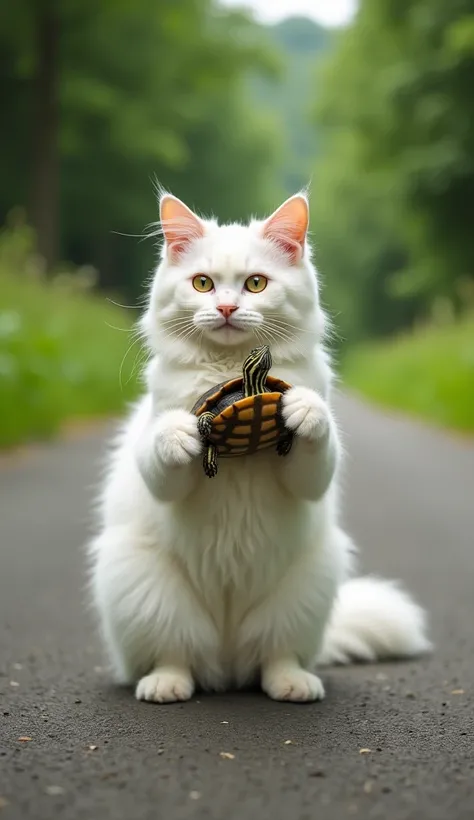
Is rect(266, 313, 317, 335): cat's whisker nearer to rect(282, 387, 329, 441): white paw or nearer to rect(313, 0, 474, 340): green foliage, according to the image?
rect(282, 387, 329, 441): white paw

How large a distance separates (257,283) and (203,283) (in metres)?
0.16

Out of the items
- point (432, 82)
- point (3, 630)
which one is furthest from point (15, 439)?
point (432, 82)

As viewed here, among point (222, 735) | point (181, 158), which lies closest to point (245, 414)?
point (222, 735)

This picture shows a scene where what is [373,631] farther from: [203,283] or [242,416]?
[203,283]

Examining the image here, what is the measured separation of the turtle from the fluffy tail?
1280mm

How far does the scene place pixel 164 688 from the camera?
314cm

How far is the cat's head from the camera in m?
2.98

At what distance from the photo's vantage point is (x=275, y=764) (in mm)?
2439

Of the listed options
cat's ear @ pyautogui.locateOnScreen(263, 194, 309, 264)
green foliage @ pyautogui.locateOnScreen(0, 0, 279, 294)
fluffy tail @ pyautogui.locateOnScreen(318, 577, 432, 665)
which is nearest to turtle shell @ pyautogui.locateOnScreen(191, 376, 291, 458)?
cat's ear @ pyautogui.locateOnScreen(263, 194, 309, 264)

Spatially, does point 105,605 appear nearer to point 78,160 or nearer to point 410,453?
point 410,453

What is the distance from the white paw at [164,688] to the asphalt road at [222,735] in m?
0.04

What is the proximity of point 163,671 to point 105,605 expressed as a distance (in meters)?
0.28

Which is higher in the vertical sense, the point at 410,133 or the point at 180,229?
the point at 410,133

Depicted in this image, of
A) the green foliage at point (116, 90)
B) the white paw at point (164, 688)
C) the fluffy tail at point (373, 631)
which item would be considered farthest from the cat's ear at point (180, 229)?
the green foliage at point (116, 90)
